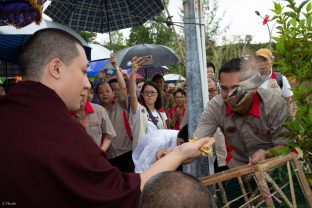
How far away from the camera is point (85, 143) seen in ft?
5.88

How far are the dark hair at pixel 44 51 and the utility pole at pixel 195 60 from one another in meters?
1.56

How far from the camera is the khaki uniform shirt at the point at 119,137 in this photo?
5.13 meters

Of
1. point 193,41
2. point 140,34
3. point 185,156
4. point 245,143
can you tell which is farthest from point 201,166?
point 140,34

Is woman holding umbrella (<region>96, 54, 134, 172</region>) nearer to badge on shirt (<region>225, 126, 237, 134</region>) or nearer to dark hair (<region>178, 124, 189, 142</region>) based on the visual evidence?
dark hair (<region>178, 124, 189, 142</region>)

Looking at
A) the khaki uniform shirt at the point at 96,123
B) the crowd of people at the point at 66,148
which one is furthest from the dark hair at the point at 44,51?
the khaki uniform shirt at the point at 96,123

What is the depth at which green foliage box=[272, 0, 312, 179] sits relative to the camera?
7.63 feet

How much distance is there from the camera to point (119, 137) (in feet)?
17.0

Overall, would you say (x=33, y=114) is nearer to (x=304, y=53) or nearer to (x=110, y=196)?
(x=110, y=196)

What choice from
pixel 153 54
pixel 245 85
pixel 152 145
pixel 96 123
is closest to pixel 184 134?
pixel 152 145

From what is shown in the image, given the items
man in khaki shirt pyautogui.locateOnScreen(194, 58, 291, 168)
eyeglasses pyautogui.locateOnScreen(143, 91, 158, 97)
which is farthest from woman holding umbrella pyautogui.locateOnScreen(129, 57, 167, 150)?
man in khaki shirt pyautogui.locateOnScreen(194, 58, 291, 168)

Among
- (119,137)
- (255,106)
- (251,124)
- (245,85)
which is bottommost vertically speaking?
(119,137)

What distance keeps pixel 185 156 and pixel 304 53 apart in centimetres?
93

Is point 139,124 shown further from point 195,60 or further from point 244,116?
point 244,116

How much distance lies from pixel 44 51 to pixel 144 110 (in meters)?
3.02
